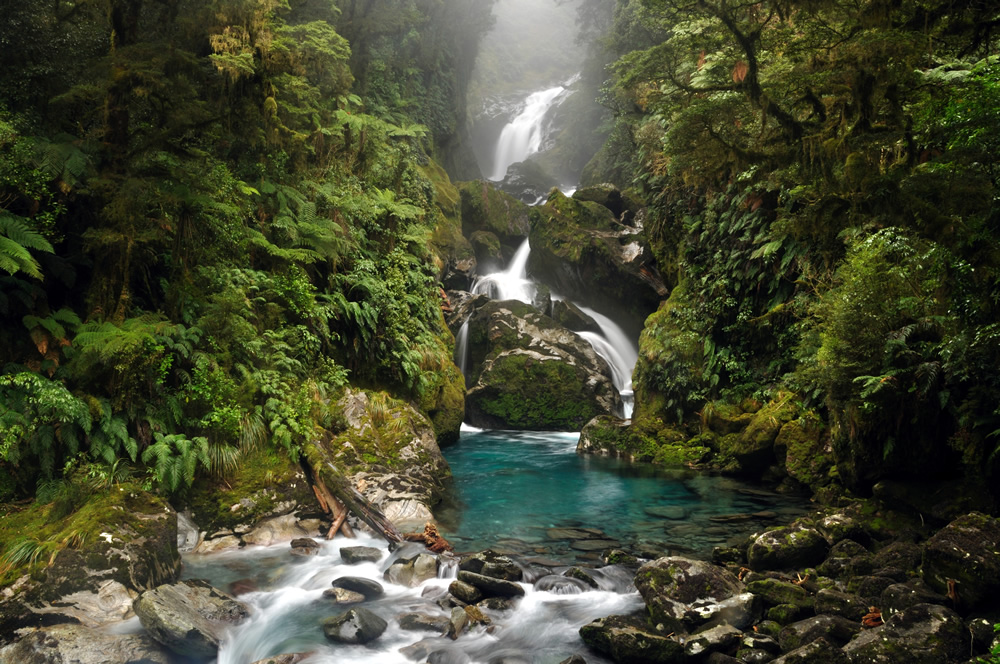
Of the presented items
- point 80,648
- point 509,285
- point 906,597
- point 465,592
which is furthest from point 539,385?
point 80,648

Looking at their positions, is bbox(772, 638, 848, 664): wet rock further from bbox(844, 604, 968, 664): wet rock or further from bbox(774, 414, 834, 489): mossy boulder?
bbox(774, 414, 834, 489): mossy boulder

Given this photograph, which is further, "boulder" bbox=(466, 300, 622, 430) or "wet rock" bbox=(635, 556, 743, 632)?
"boulder" bbox=(466, 300, 622, 430)

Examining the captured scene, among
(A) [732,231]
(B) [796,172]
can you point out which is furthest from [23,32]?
(A) [732,231]

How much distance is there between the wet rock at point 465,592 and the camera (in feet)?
20.4

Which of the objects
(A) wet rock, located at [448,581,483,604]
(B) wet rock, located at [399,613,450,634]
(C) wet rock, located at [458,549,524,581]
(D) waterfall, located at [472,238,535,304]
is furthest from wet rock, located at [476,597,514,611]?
(D) waterfall, located at [472,238,535,304]

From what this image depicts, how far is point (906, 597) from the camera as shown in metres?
4.99

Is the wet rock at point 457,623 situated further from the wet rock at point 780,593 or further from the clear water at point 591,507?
the wet rock at point 780,593

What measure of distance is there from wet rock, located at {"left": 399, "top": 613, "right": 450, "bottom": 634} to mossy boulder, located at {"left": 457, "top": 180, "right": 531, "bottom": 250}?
62.9 ft

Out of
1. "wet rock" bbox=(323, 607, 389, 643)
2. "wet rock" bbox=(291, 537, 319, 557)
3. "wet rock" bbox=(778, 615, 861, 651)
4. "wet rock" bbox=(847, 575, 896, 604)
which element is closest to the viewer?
"wet rock" bbox=(778, 615, 861, 651)

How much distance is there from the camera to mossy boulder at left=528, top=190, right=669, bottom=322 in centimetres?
1930

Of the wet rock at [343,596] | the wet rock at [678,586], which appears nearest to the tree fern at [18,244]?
the wet rock at [343,596]

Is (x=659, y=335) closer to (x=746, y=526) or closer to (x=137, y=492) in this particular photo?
(x=746, y=526)

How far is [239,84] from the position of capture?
933cm

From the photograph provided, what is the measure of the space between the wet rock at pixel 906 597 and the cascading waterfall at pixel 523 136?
108 feet
